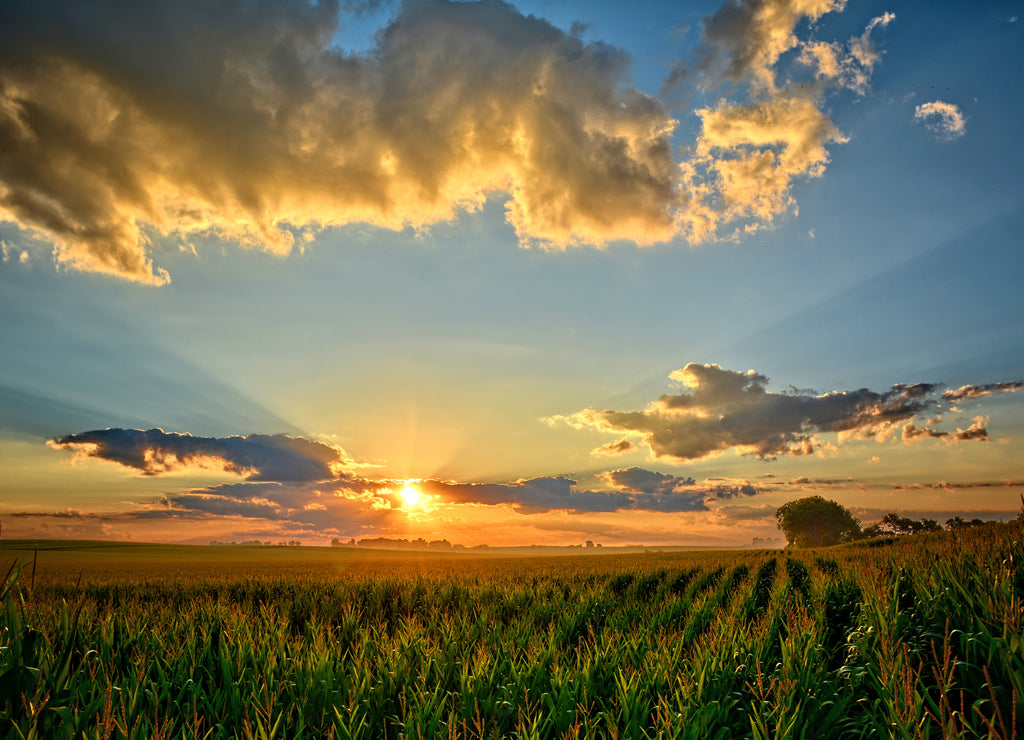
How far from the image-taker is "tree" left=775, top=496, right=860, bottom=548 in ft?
390

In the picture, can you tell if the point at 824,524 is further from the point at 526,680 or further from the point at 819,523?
the point at 526,680

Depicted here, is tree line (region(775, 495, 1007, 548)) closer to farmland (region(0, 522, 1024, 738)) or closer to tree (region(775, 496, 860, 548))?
tree (region(775, 496, 860, 548))

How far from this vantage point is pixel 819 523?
120 meters

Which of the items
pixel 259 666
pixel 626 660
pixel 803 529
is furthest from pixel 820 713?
pixel 803 529

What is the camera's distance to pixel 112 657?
6406 mm

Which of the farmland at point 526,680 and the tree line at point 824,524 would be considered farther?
the tree line at point 824,524

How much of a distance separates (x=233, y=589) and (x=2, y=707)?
1798 centimetres

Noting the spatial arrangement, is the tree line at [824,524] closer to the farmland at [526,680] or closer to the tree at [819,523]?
the tree at [819,523]

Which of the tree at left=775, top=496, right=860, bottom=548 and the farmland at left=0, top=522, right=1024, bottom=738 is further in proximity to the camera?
the tree at left=775, top=496, right=860, bottom=548

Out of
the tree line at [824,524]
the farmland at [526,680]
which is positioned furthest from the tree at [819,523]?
the farmland at [526,680]

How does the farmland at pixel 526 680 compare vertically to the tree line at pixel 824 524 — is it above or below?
above

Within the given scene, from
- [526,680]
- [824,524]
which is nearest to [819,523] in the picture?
[824,524]

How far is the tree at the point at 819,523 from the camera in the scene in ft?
390

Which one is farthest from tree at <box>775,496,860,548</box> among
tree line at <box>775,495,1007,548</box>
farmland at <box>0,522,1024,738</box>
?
farmland at <box>0,522,1024,738</box>
